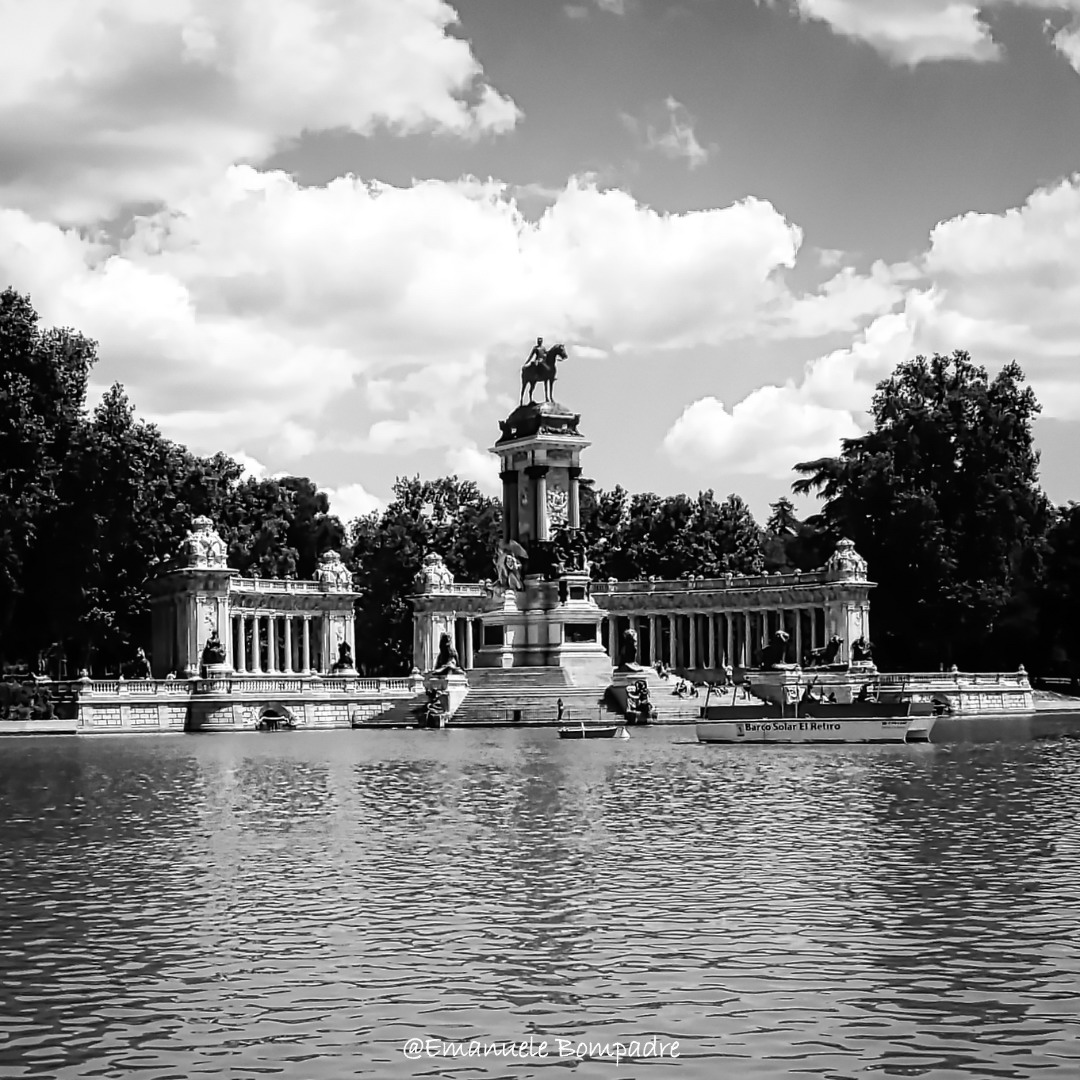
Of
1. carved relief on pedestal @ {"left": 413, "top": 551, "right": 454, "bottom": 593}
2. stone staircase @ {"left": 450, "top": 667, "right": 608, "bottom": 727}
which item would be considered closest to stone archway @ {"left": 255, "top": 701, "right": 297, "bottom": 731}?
stone staircase @ {"left": 450, "top": 667, "right": 608, "bottom": 727}

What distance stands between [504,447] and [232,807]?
5717cm

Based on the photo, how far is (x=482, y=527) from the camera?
118500mm

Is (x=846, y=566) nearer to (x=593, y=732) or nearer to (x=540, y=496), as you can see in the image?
(x=540, y=496)

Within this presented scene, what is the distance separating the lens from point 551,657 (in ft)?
277

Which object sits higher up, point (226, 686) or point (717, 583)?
point (717, 583)

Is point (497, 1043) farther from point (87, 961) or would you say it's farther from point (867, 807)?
point (867, 807)

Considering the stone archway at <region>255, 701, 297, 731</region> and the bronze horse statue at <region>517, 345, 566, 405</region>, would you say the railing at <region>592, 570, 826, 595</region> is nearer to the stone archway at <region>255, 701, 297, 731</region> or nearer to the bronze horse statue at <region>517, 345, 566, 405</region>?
the bronze horse statue at <region>517, 345, 566, 405</region>

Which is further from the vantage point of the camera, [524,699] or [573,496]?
[573,496]

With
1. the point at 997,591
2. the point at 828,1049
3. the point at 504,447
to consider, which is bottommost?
the point at 828,1049

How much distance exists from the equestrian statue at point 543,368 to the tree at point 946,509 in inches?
728

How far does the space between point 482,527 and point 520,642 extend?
107 feet

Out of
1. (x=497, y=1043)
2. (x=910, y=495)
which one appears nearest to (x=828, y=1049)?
(x=497, y=1043)

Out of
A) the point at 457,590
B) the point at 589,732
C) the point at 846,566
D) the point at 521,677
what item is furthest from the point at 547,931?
the point at 457,590

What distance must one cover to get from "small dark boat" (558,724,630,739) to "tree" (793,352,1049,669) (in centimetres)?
3503
